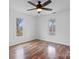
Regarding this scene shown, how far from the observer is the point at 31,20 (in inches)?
308

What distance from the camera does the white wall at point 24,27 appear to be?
18.1ft

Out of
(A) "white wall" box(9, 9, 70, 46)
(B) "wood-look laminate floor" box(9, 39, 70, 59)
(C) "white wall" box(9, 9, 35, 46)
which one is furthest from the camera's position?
(A) "white wall" box(9, 9, 70, 46)

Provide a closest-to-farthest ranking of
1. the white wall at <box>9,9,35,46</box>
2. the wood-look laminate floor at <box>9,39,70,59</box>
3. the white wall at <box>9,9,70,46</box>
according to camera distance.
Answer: the wood-look laminate floor at <box>9,39,70,59</box>, the white wall at <box>9,9,35,46</box>, the white wall at <box>9,9,70,46</box>

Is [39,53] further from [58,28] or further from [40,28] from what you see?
[40,28]

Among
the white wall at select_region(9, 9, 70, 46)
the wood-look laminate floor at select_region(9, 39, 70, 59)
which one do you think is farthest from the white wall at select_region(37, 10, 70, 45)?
the wood-look laminate floor at select_region(9, 39, 70, 59)

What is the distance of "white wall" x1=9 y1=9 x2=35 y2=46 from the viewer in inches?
218

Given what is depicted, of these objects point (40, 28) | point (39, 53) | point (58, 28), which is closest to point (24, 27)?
point (40, 28)

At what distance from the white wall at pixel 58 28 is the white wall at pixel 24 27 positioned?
774 mm

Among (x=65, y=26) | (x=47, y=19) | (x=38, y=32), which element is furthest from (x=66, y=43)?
(x=38, y=32)

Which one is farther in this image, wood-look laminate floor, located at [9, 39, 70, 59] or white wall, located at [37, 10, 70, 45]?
white wall, located at [37, 10, 70, 45]

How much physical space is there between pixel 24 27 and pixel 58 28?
2738mm

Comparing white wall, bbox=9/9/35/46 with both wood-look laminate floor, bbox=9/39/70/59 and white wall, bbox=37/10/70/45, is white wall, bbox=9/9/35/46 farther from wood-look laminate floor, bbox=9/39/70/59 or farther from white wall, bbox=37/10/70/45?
wood-look laminate floor, bbox=9/39/70/59

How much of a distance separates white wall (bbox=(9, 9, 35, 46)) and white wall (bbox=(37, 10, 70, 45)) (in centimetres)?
77

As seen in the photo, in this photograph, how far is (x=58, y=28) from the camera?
644 centimetres
